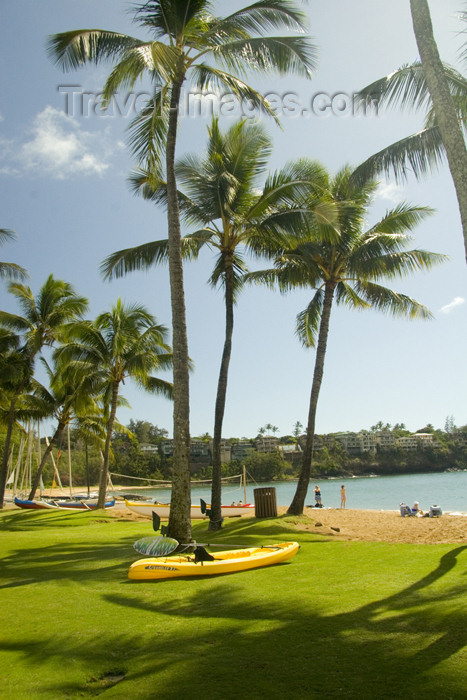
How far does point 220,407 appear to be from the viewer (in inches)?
591

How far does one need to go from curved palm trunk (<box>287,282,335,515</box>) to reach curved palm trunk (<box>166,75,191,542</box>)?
271 inches

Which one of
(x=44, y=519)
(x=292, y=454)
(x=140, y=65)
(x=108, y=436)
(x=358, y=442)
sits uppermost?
(x=140, y=65)

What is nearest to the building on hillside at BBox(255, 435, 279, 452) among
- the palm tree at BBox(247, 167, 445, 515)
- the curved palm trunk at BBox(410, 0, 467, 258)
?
the palm tree at BBox(247, 167, 445, 515)

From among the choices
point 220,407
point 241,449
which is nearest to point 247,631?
point 220,407

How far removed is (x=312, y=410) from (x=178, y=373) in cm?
762

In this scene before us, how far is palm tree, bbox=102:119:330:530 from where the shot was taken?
47.9 ft

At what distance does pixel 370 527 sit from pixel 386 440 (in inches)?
3480

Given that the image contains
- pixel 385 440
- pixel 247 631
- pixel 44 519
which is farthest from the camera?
pixel 385 440

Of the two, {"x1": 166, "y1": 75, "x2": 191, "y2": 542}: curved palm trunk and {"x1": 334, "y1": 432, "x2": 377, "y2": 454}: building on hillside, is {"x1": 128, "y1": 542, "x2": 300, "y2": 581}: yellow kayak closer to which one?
{"x1": 166, "y1": 75, "x2": 191, "y2": 542}: curved palm trunk

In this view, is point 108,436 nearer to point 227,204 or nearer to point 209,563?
point 227,204

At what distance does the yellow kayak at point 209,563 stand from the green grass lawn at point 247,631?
0.17 m

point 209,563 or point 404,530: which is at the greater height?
point 209,563

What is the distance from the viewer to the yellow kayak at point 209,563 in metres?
7.86

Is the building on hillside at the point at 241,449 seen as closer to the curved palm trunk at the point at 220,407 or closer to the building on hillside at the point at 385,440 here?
the building on hillside at the point at 385,440
